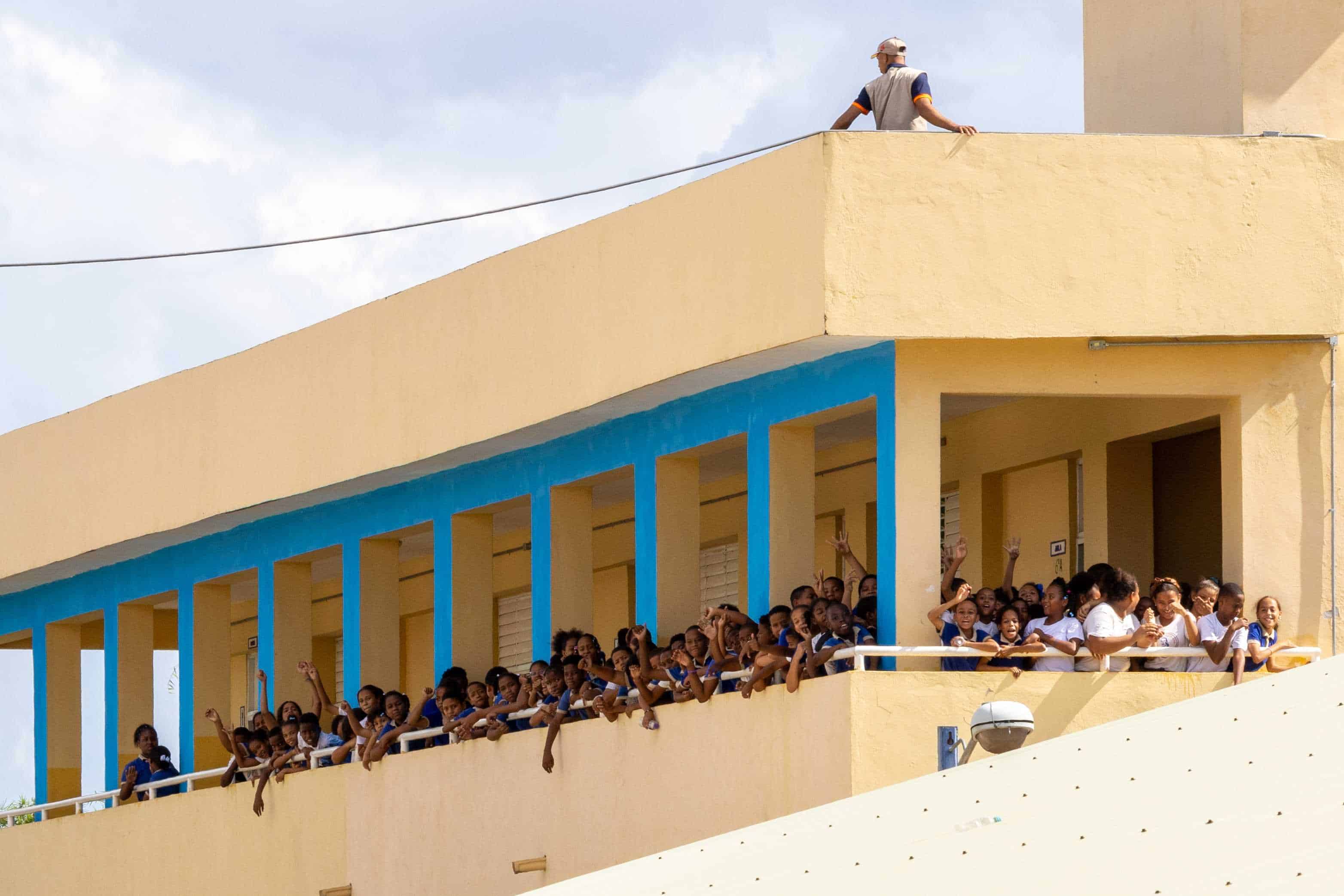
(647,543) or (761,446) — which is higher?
(761,446)

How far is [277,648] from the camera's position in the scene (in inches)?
830

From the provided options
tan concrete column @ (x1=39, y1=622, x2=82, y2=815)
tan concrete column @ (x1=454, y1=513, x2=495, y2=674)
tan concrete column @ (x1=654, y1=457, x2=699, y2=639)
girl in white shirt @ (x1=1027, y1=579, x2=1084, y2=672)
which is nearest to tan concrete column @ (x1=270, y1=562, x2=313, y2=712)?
tan concrete column @ (x1=454, y1=513, x2=495, y2=674)

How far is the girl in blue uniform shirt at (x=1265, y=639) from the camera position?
14344 mm

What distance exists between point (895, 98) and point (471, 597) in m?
5.95

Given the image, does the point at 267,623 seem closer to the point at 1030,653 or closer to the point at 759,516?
the point at 759,516

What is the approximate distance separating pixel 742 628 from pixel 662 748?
1.14 meters

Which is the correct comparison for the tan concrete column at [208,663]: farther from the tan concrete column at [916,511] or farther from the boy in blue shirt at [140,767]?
the tan concrete column at [916,511]

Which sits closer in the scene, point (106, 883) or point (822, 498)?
point (822, 498)

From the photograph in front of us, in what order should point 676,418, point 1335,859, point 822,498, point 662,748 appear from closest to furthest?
point 1335,859, point 662,748, point 676,418, point 822,498

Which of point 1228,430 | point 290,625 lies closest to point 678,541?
point 1228,430

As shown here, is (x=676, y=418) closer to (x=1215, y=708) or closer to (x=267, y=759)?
(x=267, y=759)

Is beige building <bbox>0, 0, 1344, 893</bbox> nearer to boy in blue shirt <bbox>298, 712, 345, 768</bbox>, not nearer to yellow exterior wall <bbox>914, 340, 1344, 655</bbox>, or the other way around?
yellow exterior wall <bbox>914, 340, 1344, 655</bbox>

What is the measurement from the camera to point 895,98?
15.0 m

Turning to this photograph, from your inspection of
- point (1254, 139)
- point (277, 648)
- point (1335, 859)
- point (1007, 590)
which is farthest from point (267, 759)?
point (1335, 859)
